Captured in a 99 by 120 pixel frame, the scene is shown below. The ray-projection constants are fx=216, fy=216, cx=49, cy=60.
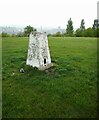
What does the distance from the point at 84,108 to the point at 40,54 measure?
5186mm

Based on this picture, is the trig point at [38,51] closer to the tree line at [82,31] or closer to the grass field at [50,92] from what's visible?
the grass field at [50,92]

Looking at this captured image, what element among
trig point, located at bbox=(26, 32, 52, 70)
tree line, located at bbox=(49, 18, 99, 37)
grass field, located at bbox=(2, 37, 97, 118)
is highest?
tree line, located at bbox=(49, 18, 99, 37)

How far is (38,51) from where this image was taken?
1240 centimetres

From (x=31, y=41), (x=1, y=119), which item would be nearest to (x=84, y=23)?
(x=31, y=41)

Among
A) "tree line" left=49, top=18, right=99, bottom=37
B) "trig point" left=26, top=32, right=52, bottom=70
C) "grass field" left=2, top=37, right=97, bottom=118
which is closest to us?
"grass field" left=2, top=37, right=97, bottom=118

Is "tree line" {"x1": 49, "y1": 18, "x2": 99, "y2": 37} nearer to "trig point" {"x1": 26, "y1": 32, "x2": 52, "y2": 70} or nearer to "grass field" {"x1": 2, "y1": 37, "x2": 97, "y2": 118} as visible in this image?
"trig point" {"x1": 26, "y1": 32, "x2": 52, "y2": 70}

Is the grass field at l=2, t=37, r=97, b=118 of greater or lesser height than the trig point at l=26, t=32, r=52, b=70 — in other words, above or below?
below

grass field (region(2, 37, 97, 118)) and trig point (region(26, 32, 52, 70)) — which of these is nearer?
grass field (region(2, 37, 97, 118))

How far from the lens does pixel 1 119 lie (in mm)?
7508

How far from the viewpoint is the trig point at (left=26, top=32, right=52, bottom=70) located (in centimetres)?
1242

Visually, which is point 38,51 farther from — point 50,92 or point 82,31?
point 82,31

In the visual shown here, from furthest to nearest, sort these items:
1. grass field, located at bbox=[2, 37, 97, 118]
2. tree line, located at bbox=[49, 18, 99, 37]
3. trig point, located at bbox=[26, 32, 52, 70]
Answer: tree line, located at bbox=[49, 18, 99, 37] → trig point, located at bbox=[26, 32, 52, 70] → grass field, located at bbox=[2, 37, 97, 118]

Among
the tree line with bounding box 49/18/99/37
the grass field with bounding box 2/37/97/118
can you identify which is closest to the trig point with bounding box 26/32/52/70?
the grass field with bounding box 2/37/97/118

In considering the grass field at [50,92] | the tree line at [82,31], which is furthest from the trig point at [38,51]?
the tree line at [82,31]
